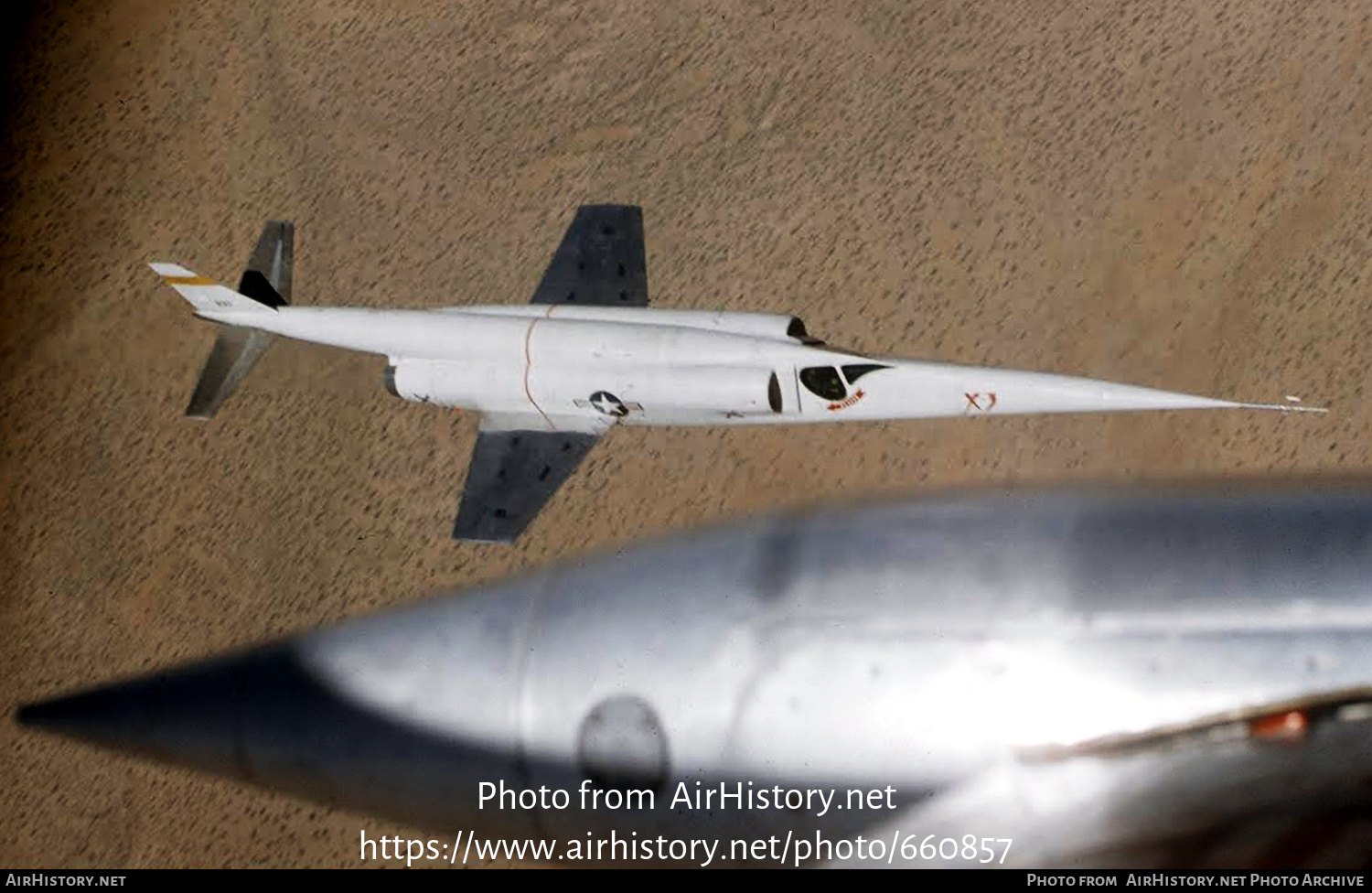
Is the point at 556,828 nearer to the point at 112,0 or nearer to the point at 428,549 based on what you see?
the point at 428,549

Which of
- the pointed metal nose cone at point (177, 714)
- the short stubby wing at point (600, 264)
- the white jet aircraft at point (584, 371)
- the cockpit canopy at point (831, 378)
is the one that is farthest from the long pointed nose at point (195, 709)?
the short stubby wing at point (600, 264)

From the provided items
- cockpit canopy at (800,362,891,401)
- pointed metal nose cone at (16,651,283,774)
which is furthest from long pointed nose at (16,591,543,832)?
cockpit canopy at (800,362,891,401)

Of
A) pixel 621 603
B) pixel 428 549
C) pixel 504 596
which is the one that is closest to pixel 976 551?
pixel 621 603

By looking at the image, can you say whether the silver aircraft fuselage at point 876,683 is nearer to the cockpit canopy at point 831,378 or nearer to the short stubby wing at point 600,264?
the cockpit canopy at point 831,378

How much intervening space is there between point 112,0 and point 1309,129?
13426 millimetres

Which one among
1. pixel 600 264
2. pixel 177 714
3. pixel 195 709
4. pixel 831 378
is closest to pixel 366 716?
pixel 195 709

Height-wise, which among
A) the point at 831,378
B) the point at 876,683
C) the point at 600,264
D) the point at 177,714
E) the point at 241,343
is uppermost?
the point at 600,264

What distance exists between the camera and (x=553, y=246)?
11859 millimetres

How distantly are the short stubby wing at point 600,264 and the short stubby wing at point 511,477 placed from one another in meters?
1.47

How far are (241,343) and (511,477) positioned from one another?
10.4ft

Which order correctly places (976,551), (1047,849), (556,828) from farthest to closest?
1. (556,828)
2. (976,551)
3. (1047,849)

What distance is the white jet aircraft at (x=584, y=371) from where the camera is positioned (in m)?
9.95

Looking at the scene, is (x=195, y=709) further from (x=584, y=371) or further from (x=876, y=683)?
(x=584, y=371)

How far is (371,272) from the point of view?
38.8ft
